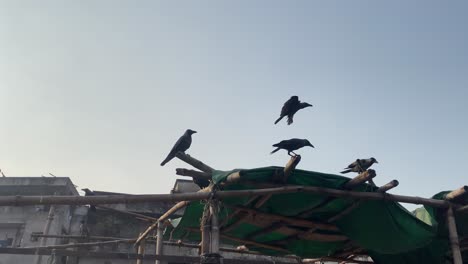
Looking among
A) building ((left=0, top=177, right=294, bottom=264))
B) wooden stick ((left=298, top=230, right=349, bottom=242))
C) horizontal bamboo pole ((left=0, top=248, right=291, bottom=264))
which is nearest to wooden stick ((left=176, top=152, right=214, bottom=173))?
horizontal bamboo pole ((left=0, top=248, right=291, bottom=264))

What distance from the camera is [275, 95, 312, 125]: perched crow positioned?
6748mm

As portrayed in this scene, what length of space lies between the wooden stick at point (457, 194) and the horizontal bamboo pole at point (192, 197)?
0.10 m

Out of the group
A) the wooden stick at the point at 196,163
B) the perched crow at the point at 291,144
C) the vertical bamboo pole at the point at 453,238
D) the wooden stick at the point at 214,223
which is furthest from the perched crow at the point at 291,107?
the vertical bamboo pole at the point at 453,238

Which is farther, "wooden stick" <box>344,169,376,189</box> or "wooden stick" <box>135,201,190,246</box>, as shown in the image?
"wooden stick" <box>135,201,190,246</box>

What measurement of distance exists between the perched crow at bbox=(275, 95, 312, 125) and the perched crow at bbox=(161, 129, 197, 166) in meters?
1.48

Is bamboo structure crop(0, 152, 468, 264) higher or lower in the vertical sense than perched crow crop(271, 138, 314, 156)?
lower

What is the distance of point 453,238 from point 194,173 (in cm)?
414

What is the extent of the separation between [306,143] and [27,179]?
14028mm

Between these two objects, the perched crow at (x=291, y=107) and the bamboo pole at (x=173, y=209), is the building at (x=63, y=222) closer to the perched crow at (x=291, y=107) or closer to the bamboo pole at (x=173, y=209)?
the bamboo pole at (x=173, y=209)

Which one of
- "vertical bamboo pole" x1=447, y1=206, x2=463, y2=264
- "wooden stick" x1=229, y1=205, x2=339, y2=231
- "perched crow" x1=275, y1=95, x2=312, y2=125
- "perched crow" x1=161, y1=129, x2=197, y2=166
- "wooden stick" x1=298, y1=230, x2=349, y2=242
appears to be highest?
"perched crow" x1=275, y1=95, x2=312, y2=125

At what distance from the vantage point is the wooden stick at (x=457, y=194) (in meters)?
6.25

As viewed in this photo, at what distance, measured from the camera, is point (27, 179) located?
53.8 ft

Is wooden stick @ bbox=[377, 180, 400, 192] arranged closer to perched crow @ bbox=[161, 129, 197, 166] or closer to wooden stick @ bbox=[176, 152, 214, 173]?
wooden stick @ bbox=[176, 152, 214, 173]

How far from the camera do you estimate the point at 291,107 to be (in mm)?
6770
